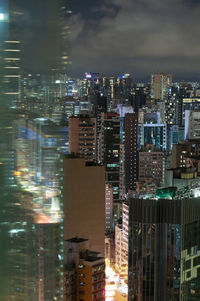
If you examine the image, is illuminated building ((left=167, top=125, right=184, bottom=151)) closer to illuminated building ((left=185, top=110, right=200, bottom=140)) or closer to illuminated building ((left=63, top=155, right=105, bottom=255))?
illuminated building ((left=185, top=110, right=200, bottom=140))

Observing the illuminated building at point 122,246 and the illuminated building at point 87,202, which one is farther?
the illuminated building at point 122,246

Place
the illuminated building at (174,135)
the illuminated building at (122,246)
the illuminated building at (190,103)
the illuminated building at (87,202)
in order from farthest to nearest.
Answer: the illuminated building at (190,103) → the illuminated building at (174,135) → the illuminated building at (122,246) → the illuminated building at (87,202)

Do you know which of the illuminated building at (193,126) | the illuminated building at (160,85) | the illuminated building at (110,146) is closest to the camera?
the illuminated building at (110,146)

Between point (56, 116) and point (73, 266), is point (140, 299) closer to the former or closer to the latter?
point (73, 266)

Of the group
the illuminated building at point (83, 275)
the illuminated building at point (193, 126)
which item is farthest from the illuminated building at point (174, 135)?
the illuminated building at point (83, 275)

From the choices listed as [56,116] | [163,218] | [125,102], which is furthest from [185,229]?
[125,102]

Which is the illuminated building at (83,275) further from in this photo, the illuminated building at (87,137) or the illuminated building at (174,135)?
the illuminated building at (174,135)
